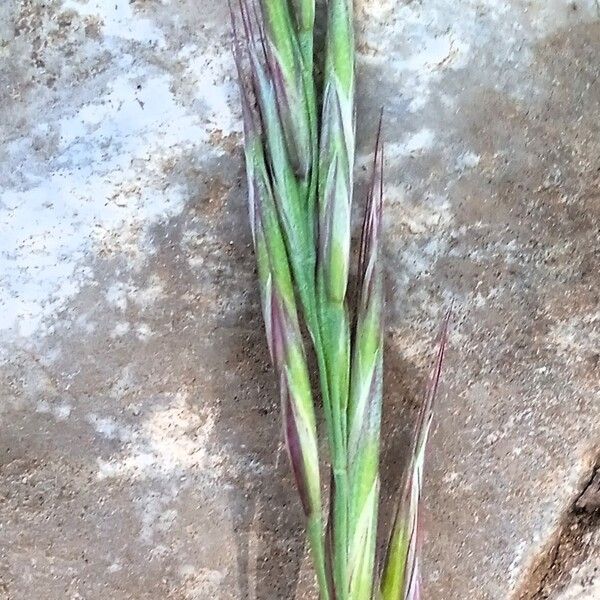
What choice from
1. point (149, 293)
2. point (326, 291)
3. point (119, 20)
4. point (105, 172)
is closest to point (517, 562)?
point (326, 291)

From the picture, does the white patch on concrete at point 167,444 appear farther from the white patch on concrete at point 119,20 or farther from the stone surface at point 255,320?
the white patch on concrete at point 119,20

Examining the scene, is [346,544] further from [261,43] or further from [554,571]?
[261,43]

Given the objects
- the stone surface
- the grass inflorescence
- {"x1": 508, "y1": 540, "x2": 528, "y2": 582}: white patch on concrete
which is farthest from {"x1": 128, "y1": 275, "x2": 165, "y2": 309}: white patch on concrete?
{"x1": 508, "y1": 540, "x2": 528, "y2": 582}: white patch on concrete

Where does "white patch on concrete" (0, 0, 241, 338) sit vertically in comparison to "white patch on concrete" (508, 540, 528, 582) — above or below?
above

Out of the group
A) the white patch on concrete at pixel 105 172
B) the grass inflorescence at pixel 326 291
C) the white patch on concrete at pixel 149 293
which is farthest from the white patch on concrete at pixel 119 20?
the white patch on concrete at pixel 149 293

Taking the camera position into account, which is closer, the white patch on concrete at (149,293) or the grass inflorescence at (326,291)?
the grass inflorescence at (326,291)

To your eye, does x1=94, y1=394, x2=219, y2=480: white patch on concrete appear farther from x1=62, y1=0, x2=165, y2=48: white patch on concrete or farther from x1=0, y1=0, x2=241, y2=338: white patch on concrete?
x1=62, y1=0, x2=165, y2=48: white patch on concrete
